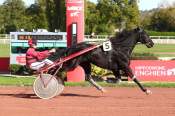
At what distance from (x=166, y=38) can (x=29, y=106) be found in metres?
65.5

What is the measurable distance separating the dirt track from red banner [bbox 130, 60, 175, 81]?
3.20m

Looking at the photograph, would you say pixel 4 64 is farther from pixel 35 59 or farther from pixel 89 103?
pixel 89 103

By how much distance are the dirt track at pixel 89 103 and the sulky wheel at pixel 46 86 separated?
0.18m

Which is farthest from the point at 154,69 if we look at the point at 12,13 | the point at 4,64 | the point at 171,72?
the point at 12,13

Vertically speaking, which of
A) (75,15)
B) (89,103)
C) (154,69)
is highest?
(75,15)

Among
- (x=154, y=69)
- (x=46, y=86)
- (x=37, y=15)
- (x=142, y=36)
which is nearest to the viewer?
(x=46, y=86)

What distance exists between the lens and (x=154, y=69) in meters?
19.2

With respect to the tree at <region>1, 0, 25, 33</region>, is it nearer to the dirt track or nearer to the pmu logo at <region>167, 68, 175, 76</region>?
the pmu logo at <region>167, 68, 175, 76</region>

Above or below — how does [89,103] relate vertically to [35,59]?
below

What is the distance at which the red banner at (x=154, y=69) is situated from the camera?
19141 mm

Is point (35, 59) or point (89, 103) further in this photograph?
point (35, 59)

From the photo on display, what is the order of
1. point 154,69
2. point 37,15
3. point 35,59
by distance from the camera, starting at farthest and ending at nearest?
point 37,15, point 154,69, point 35,59

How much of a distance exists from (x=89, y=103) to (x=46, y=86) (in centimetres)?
153

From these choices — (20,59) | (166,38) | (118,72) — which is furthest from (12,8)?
(118,72)
